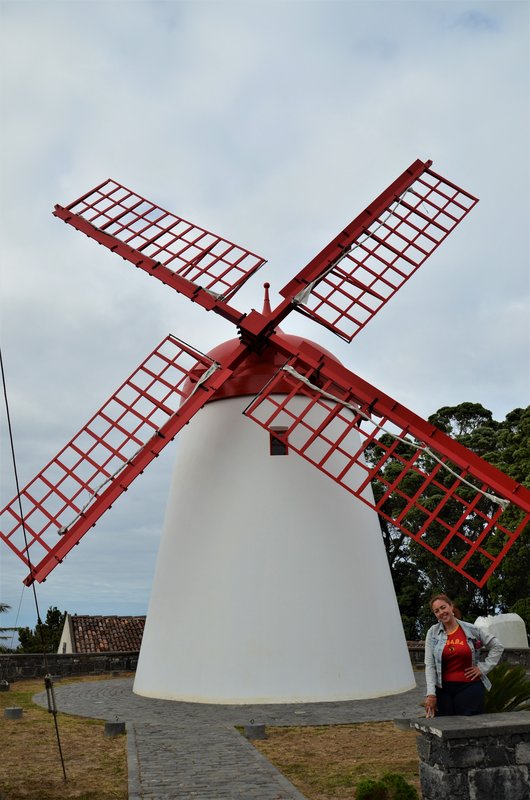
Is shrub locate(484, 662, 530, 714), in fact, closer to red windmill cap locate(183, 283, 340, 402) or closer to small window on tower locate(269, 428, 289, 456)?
small window on tower locate(269, 428, 289, 456)

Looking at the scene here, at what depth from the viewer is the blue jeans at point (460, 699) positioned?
4.45 m

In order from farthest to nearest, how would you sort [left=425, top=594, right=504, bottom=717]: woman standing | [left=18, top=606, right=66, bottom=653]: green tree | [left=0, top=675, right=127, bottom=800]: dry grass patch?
[left=18, top=606, right=66, bottom=653]: green tree → [left=0, top=675, right=127, bottom=800]: dry grass patch → [left=425, top=594, right=504, bottom=717]: woman standing

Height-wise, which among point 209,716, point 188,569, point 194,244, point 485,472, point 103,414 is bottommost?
point 209,716

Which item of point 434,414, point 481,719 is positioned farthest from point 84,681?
point 434,414

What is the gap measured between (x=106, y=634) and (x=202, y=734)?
1093 cm

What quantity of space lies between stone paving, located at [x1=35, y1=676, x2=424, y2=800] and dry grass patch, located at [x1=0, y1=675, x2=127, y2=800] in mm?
162

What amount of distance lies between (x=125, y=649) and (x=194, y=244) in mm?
10293

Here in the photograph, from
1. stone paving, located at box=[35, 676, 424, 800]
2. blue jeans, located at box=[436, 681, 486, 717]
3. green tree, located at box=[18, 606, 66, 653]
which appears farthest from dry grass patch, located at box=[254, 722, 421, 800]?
green tree, located at box=[18, 606, 66, 653]

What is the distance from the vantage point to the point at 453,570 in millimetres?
20891

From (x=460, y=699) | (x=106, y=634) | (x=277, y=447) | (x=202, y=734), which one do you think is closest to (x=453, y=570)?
(x=106, y=634)

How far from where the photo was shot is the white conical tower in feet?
30.0

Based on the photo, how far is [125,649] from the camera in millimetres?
16469

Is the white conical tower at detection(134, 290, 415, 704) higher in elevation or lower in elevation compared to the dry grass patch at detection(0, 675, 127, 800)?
higher

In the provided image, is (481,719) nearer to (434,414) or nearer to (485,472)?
(485,472)
